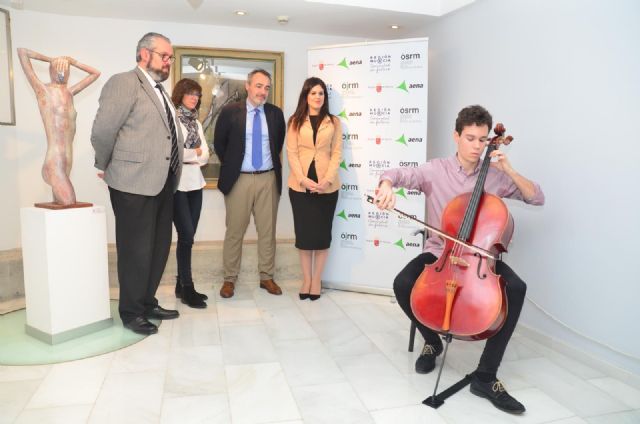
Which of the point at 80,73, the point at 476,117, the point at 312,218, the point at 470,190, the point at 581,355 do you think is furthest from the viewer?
the point at 80,73

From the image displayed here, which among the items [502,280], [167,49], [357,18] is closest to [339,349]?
[502,280]

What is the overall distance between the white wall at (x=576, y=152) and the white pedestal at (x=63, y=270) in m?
2.55

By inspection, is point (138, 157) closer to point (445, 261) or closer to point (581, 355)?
point (445, 261)

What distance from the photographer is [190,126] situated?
3.27 meters

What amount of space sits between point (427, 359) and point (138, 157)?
6.23 feet

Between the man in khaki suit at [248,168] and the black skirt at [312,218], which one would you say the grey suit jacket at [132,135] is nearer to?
the man in khaki suit at [248,168]

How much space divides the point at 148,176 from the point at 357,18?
7.33 ft

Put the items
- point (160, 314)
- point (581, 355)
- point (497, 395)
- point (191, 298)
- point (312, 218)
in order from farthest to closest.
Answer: point (312, 218) → point (191, 298) → point (160, 314) → point (581, 355) → point (497, 395)

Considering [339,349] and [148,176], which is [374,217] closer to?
[339,349]

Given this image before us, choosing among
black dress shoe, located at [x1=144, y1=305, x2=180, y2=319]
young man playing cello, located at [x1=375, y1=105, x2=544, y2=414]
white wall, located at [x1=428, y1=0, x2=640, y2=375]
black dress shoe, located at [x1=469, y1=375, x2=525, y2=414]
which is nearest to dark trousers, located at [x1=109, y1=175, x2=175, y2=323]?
black dress shoe, located at [x1=144, y1=305, x2=180, y2=319]

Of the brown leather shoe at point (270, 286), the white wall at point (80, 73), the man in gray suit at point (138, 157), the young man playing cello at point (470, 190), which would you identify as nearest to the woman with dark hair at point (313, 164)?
the brown leather shoe at point (270, 286)

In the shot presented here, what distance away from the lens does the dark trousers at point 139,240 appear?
2744 millimetres

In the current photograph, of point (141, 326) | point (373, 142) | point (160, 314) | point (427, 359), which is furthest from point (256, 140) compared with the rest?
point (427, 359)

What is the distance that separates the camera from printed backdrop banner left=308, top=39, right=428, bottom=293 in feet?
11.9
